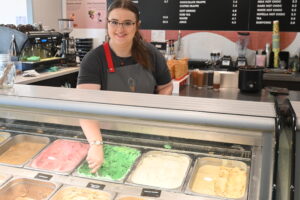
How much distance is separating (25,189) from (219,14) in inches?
148

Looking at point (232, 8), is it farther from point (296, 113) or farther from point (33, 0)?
point (296, 113)

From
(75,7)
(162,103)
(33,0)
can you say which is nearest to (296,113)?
(162,103)

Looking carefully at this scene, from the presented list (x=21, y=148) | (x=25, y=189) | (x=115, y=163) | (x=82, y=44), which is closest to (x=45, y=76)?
(x=82, y=44)

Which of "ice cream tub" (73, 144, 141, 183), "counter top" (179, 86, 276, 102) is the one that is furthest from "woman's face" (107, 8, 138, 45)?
"counter top" (179, 86, 276, 102)

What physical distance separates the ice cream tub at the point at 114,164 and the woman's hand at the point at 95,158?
17 millimetres

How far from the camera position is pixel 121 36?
204 centimetres

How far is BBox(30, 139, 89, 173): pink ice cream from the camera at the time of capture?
1.62 meters

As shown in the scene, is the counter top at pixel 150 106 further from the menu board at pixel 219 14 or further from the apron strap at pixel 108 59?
the menu board at pixel 219 14

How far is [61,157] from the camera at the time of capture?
5.51 ft

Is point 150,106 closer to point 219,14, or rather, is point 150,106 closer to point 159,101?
Answer: point 159,101

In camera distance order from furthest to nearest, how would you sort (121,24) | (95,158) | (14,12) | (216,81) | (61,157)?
(14,12) → (216,81) → (121,24) → (61,157) → (95,158)

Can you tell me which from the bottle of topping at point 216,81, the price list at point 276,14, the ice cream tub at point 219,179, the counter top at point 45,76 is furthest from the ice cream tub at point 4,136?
the price list at point 276,14

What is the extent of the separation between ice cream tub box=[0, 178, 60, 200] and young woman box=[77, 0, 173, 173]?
671 millimetres

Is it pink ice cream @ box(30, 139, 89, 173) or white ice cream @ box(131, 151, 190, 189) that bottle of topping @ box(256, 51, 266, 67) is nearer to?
white ice cream @ box(131, 151, 190, 189)
